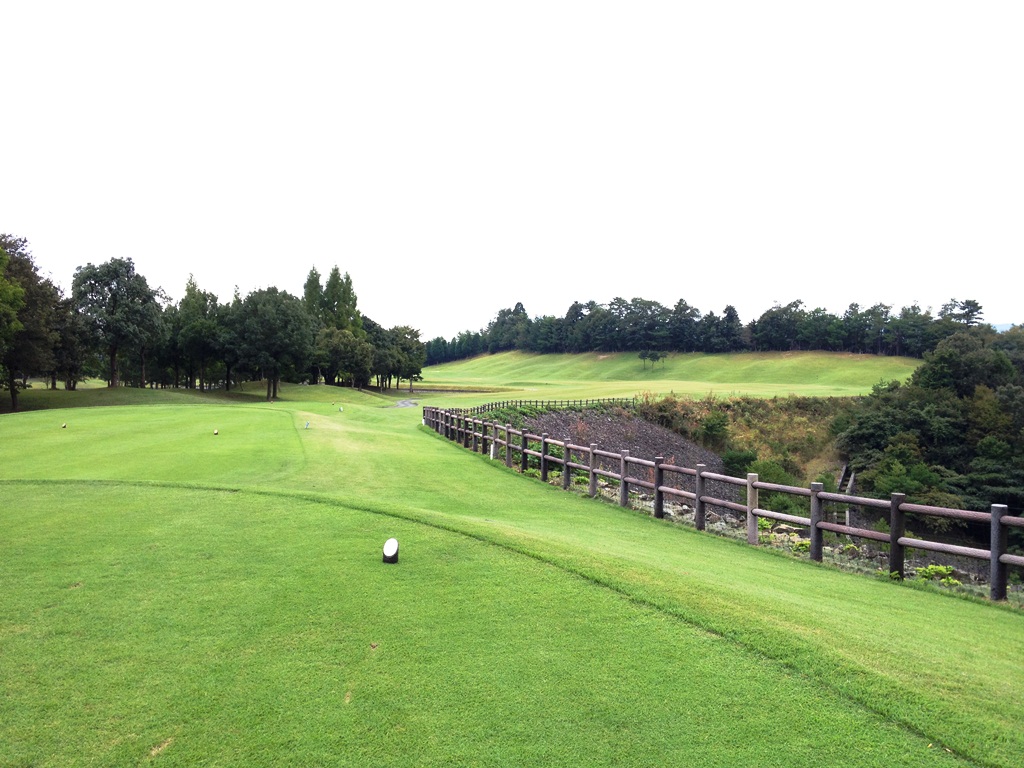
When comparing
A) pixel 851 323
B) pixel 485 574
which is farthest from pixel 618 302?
pixel 485 574

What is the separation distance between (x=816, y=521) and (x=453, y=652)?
23.7 feet

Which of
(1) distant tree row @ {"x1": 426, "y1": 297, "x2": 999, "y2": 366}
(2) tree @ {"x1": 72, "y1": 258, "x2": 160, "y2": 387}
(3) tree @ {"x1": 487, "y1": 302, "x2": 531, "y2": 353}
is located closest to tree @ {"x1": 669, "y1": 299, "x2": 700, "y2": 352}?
(1) distant tree row @ {"x1": 426, "y1": 297, "x2": 999, "y2": 366}

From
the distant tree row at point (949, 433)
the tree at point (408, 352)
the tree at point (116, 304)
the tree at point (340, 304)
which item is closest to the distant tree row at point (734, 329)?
the distant tree row at point (949, 433)

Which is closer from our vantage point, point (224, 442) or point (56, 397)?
point (224, 442)

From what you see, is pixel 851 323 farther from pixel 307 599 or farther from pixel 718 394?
pixel 307 599

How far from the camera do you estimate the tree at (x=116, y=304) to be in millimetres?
55844

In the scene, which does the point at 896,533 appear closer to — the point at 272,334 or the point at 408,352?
the point at 272,334

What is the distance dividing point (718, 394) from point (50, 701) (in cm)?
6789

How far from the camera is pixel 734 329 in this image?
128 metres

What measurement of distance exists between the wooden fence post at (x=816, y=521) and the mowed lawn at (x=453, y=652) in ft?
3.06

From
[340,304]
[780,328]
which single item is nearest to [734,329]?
[780,328]

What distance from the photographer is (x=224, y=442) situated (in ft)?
59.8

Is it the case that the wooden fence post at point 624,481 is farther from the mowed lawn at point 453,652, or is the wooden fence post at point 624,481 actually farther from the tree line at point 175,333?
the tree line at point 175,333

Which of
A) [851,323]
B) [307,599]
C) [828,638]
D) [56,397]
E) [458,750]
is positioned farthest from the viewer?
[851,323]
